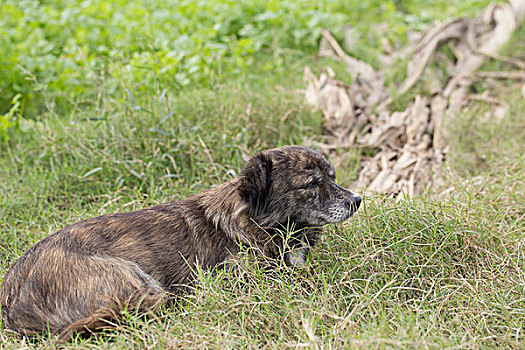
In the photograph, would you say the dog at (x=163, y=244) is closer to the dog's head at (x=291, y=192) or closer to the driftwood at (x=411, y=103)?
the dog's head at (x=291, y=192)

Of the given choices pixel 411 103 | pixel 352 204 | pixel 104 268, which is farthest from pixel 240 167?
pixel 411 103

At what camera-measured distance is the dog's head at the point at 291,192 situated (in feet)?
12.7

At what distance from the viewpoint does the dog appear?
334 centimetres

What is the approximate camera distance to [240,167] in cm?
564

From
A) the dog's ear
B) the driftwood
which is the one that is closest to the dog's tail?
the dog's ear

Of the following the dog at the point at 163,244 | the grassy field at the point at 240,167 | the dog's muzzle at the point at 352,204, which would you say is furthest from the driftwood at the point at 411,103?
the dog at the point at 163,244

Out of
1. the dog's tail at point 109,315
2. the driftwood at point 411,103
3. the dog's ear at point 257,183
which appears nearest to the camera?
the dog's tail at point 109,315

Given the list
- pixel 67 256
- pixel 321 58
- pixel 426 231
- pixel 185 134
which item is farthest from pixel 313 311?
pixel 321 58

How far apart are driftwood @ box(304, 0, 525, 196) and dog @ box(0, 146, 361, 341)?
144cm

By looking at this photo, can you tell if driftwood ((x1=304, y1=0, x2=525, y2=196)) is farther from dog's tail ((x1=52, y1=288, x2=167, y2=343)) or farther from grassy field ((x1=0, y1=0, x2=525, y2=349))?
dog's tail ((x1=52, y1=288, x2=167, y2=343))

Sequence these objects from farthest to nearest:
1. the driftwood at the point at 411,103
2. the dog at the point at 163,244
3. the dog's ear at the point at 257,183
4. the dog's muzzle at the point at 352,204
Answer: the driftwood at the point at 411,103
the dog's muzzle at the point at 352,204
the dog's ear at the point at 257,183
the dog at the point at 163,244

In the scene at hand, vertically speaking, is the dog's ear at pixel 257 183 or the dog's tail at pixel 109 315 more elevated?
the dog's ear at pixel 257 183

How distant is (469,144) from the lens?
612 cm

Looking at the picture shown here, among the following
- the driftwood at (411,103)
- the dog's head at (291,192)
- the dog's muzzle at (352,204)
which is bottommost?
the driftwood at (411,103)
